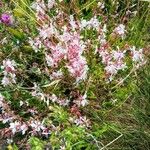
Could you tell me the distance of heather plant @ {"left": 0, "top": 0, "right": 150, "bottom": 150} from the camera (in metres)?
3.48

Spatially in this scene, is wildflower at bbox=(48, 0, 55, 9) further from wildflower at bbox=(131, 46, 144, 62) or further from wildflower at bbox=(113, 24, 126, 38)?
wildflower at bbox=(131, 46, 144, 62)

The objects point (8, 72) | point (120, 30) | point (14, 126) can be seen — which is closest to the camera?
point (14, 126)

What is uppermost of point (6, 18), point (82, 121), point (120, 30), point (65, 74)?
point (6, 18)

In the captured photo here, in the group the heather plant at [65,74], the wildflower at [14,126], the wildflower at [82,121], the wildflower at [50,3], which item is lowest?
the wildflower at [82,121]

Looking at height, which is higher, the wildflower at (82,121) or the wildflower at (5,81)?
the wildflower at (5,81)

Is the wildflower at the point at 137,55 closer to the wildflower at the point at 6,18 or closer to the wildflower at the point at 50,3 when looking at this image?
→ the wildflower at the point at 50,3

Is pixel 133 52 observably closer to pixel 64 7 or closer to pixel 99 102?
pixel 99 102

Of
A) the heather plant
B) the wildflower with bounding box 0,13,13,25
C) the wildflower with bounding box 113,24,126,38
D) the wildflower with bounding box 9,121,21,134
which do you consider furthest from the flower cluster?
the wildflower with bounding box 113,24,126,38

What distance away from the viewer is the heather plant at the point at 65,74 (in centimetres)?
348

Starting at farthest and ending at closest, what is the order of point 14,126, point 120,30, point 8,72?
point 120,30, point 8,72, point 14,126

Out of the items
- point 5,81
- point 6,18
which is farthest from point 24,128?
point 6,18

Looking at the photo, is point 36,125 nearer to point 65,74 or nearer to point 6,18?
point 65,74

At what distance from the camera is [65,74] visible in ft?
11.9

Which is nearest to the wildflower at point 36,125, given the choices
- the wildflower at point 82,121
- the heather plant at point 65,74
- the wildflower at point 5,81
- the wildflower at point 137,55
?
the heather plant at point 65,74
